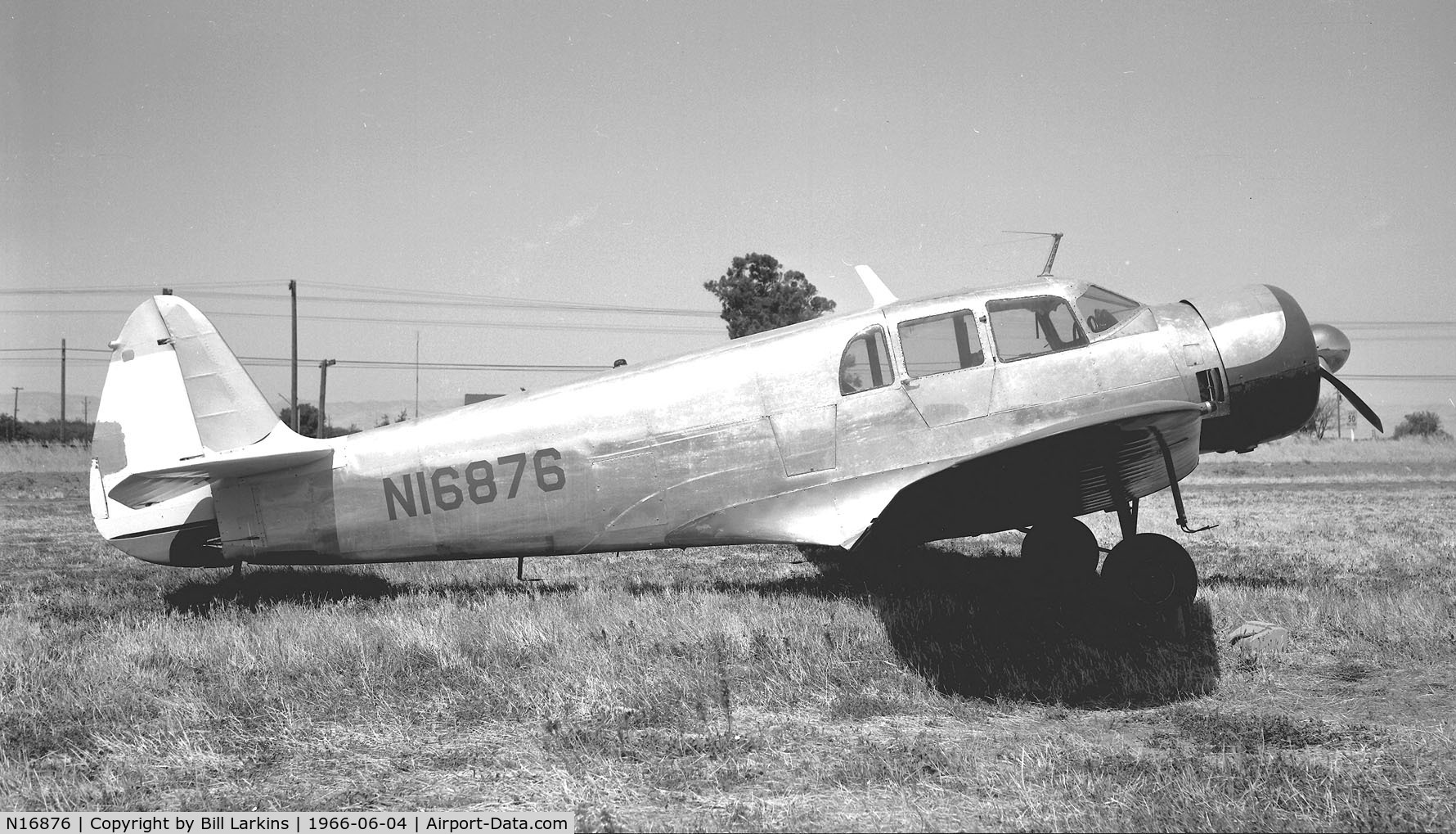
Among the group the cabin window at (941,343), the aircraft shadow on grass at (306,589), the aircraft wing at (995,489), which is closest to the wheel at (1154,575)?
the aircraft wing at (995,489)

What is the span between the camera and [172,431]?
7.39 metres

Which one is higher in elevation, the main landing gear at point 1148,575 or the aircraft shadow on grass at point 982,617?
the main landing gear at point 1148,575

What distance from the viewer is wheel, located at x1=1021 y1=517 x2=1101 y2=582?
7766 mm

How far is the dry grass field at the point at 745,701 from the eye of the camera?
3.72 m

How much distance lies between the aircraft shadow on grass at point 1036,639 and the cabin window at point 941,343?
1.60 m

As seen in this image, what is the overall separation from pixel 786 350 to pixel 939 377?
111cm

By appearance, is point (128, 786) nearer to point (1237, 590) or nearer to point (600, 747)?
point (600, 747)

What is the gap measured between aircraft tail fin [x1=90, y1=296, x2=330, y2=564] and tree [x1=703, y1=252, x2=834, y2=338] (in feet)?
88.0

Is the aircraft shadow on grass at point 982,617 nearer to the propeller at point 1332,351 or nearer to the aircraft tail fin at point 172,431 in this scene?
the aircraft tail fin at point 172,431

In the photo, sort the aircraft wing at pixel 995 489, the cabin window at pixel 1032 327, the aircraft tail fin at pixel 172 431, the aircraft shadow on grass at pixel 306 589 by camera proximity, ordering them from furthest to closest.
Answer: the aircraft shadow on grass at pixel 306 589 < the aircraft tail fin at pixel 172 431 < the cabin window at pixel 1032 327 < the aircraft wing at pixel 995 489

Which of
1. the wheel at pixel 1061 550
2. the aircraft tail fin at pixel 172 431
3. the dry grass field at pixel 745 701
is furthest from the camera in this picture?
the wheel at pixel 1061 550

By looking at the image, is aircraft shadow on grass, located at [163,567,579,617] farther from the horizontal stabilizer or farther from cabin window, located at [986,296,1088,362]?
cabin window, located at [986,296,1088,362]

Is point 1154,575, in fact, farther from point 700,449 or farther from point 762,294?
point 762,294
